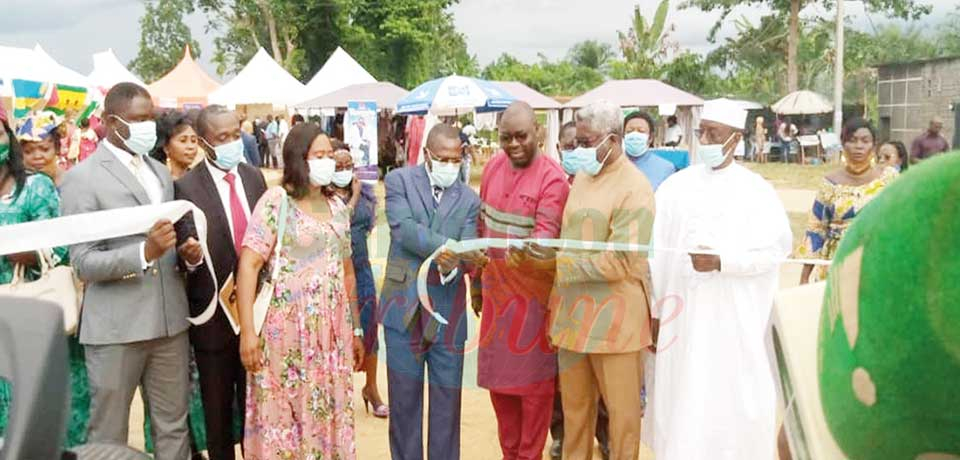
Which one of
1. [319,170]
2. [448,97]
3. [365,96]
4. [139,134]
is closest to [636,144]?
[319,170]

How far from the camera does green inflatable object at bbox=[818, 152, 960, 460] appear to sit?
1.86 ft

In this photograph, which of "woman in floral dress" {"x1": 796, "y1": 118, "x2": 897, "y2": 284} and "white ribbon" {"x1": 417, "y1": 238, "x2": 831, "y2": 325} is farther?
"woman in floral dress" {"x1": 796, "y1": 118, "x2": 897, "y2": 284}

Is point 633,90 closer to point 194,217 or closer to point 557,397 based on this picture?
point 557,397

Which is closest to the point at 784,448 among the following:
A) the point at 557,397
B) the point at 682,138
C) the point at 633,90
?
the point at 557,397

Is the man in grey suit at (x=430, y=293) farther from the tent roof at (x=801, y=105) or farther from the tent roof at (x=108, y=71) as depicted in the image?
the tent roof at (x=801, y=105)

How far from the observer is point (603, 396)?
3.80 m

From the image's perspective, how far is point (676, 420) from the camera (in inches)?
→ 151

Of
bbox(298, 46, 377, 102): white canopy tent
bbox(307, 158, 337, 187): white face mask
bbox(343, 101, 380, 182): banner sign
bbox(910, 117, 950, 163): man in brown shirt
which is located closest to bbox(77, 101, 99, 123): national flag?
bbox(343, 101, 380, 182): banner sign

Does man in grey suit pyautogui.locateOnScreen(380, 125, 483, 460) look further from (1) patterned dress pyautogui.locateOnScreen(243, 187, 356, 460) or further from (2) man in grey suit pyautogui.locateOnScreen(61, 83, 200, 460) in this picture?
(2) man in grey suit pyautogui.locateOnScreen(61, 83, 200, 460)

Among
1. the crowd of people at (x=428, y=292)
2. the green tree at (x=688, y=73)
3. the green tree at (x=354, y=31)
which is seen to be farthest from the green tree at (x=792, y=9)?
the crowd of people at (x=428, y=292)

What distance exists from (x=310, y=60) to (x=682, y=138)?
19406 mm

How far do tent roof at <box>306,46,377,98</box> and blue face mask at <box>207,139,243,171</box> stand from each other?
15.6 m

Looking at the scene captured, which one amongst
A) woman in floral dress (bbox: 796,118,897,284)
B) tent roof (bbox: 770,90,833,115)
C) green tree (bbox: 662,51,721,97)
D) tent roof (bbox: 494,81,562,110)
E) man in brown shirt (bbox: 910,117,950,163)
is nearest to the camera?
woman in floral dress (bbox: 796,118,897,284)

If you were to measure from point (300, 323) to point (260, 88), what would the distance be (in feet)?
57.1
